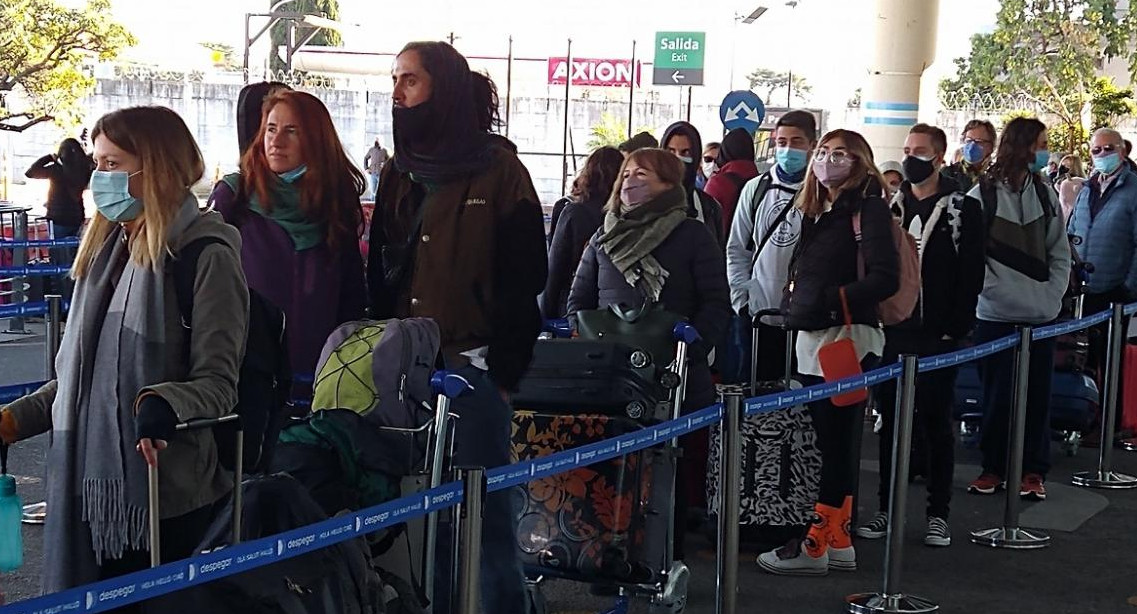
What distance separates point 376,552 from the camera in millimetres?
3713

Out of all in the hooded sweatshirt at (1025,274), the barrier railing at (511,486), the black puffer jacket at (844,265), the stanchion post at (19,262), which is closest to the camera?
the barrier railing at (511,486)

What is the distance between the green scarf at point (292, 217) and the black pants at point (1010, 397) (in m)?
4.19

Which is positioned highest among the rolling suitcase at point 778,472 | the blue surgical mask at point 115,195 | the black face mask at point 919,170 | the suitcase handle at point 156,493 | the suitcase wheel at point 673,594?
the black face mask at point 919,170

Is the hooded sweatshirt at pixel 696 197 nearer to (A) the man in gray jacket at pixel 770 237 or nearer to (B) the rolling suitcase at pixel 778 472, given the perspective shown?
(A) the man in gray jacket at pixel 770 237

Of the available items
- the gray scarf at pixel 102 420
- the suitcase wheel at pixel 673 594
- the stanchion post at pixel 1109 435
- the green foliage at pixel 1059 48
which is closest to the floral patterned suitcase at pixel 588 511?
the suitcase wheel at pixel 673 594

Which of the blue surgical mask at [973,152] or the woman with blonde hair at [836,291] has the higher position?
the blue surgical mask at [973,152]

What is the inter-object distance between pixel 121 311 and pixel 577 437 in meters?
1.90

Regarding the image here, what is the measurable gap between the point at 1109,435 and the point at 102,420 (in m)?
6.28

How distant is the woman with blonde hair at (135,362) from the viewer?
3201mm

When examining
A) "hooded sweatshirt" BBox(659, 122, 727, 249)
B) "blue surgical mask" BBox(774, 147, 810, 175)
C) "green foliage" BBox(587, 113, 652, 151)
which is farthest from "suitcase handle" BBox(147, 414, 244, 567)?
"green foliage" BBox(587, 113, 652, 151)

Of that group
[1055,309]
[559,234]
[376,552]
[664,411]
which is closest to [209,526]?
[376,552]

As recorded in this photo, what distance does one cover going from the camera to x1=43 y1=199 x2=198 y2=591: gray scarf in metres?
3.20

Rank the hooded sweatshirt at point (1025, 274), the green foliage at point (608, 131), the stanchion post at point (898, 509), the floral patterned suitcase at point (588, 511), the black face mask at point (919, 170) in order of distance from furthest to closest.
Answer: the green foliage at point (608, 131), the hooded sweatshirt at point (1025, 274), the black face mask at point (919, 170), the stanchion post at point (898, 509), the floral patterned suitcase at point (588, 511)

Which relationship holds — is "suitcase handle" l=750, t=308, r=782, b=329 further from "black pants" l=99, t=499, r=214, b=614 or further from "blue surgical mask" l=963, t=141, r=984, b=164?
"black pants" l=99, t=499, r=214, b=614
